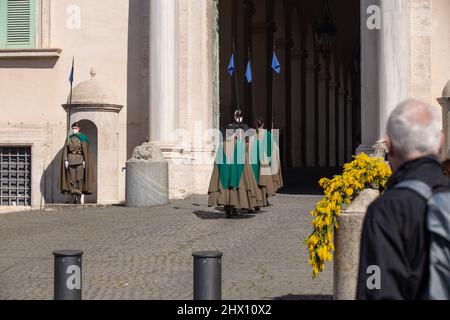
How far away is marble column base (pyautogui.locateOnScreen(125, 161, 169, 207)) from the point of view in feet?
50.4

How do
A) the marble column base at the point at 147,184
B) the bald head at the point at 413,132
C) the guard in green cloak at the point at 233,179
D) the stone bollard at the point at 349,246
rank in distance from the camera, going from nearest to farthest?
the bald head at the point at 413,132
the stone bollard at the point at 349,246
the guard in green cloak at the point at 233,179
the marble column base at the point at 147,184

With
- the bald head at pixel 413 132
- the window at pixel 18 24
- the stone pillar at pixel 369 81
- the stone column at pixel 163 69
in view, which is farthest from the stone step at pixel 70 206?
the bald head at pixel 413 132

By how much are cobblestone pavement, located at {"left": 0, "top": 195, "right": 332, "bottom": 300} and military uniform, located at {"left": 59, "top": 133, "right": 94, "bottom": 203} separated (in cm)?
150

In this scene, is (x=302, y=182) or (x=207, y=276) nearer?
(x=207, y=276)

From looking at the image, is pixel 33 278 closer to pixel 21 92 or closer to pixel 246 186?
pixel 246 186

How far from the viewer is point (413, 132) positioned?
2779 mm

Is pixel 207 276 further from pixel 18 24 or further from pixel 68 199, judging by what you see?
pixel 18 24

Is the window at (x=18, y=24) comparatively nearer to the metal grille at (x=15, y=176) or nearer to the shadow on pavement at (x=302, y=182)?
the metal grille at (x=15, y=176)

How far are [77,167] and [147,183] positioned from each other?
2.33 m

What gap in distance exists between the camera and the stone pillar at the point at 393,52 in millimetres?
15242

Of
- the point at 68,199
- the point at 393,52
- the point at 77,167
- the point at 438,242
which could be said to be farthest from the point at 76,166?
the point at 438,242

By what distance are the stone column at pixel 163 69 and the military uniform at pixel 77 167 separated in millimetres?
1474
